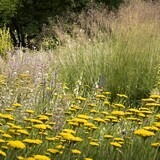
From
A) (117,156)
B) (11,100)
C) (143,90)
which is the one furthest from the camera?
(143,90)

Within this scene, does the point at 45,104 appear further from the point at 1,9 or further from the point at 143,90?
the point at 1,9

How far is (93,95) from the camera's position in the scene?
18.7 ft

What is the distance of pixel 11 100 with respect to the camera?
16.1ft

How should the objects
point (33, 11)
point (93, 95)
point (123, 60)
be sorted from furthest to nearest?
point (33, 11) < point (123, 60) < point (93, 95)

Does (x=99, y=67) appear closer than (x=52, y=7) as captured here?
Yes

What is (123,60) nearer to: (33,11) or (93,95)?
(93,95)

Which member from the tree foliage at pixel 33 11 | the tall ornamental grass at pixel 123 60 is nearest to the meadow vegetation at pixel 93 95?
the tall ornamental grass at pixel 123 60

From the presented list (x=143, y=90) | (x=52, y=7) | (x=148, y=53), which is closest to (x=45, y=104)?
(x=143, y=90)

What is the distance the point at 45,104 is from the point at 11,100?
457mm

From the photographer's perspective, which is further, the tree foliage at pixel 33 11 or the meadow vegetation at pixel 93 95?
the tree foliage at pixel 33 11

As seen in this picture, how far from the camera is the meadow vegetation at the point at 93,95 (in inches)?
141

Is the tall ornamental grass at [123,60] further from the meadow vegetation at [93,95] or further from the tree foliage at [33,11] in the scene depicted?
the tree foliage at [33,11]

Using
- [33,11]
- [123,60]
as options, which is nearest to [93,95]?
[123,60]

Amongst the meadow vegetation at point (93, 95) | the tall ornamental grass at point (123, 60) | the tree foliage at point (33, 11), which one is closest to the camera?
the meadow vegetation at point (93, 95)
